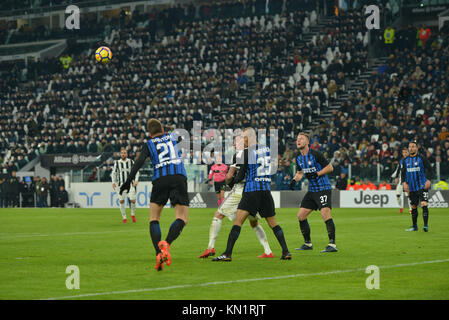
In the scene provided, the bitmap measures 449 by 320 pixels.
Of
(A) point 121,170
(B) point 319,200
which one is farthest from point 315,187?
(A) point 121,170

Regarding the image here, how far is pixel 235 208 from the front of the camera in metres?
14.3

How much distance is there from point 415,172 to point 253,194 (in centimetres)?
873

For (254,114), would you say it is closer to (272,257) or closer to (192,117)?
(192,117)

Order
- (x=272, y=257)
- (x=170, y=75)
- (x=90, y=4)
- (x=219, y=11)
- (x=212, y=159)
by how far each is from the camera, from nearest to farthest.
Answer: (x=272, y=257) < (x=212, y=159) < (x=170, y=75) < (x=219, y=11) < (x=90, y=4)

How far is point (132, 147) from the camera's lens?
43188 millimetres

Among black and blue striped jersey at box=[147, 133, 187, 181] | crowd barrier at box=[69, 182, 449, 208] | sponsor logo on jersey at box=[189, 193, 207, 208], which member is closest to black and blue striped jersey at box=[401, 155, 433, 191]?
black and blue striped jersey at box=[147, 133, 187, 181]

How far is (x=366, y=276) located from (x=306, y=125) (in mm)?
30232

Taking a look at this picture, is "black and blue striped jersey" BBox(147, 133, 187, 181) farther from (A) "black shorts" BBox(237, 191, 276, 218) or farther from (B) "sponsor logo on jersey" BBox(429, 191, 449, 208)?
(B) "sponsor logo on jersey" BBox(429, 191, 449, 208)

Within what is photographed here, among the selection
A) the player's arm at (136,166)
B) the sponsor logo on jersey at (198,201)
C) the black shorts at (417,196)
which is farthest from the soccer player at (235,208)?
the sponsor logo on jersey at (198,201)

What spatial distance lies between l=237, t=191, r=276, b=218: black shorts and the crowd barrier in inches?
870

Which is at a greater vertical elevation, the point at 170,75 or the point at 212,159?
A: the point at 170,75

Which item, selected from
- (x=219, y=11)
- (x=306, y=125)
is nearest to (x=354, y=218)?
(x=306, y=125)

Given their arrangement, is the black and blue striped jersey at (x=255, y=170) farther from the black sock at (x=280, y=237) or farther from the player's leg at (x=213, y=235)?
the player's leg at (x=213, y=235)

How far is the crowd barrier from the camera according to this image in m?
34.4
